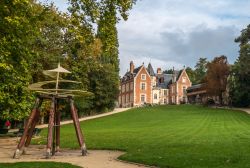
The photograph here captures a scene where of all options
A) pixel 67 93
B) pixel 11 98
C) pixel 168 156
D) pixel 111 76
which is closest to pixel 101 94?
pixel 111 76

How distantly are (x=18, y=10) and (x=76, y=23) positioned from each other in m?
3.33

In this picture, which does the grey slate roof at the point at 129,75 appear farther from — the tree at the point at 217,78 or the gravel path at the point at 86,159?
the gravel path at the point at 86,159

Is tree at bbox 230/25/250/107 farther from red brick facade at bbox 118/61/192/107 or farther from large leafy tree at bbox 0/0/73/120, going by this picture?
large leafy tree at bbox 0/0/73/120

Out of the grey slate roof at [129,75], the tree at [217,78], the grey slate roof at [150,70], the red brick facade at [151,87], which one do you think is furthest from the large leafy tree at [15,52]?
the grey slate roof at [150,70]

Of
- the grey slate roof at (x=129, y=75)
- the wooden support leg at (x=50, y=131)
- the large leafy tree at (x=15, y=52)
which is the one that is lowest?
the wooden support leg at (x=50, y=131)

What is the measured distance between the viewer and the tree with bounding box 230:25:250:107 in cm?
6894

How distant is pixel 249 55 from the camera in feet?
225

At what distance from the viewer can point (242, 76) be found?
Result: 71.9m

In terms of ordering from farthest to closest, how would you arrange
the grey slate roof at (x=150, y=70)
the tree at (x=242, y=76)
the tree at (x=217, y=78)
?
the grey slate roof at (x=150, y=70) → the tree at (x=217, y=78) → the tree at (x=242, y=76)

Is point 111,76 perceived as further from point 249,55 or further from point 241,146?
point 241,146

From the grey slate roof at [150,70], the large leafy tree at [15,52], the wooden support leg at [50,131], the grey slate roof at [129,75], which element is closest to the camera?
the wooden support leg at [50,131]

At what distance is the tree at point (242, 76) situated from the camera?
2714 inches

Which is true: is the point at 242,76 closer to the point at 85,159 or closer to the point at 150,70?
the point at 150,70

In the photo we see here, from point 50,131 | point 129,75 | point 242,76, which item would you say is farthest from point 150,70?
point 50,131
